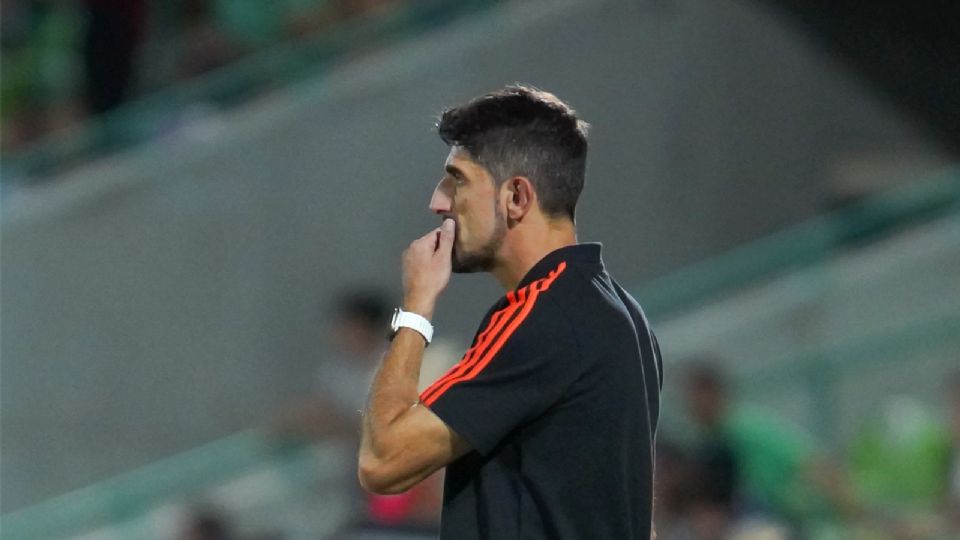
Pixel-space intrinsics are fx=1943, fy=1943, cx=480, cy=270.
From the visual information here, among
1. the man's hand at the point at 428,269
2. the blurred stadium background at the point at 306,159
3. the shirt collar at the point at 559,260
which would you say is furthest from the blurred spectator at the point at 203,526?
the shirt collar at the point at 559,260

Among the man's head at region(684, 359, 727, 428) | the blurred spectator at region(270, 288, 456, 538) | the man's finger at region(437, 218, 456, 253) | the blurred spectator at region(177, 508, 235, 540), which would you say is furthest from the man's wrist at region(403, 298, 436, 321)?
the blurred spectator at region(177, 508, 235, 540)

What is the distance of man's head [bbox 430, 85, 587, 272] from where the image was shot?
349cm

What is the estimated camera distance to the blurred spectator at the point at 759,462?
7215 mm

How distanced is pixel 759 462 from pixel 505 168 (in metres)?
4.11

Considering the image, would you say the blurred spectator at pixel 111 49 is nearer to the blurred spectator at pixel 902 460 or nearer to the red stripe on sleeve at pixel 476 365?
the blurred spectator at pixel 902 460

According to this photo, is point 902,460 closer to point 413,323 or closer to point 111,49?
point 413,323

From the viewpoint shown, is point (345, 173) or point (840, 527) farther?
point (345, 173)

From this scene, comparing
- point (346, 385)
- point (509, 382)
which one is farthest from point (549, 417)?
point (346, 385)

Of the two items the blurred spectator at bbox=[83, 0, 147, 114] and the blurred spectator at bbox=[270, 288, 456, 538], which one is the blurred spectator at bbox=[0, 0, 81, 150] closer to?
the blurred spectator at bbox=[83, 0, 147, 114]

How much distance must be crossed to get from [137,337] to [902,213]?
391 centimetres

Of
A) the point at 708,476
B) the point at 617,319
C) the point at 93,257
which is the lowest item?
the point at 617,319

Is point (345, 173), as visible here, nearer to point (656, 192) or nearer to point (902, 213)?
point (656, 192)

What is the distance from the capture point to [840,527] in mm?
7332

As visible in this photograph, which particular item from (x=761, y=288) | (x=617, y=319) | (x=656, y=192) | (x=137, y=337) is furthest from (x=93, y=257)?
(x=617, y=319)
